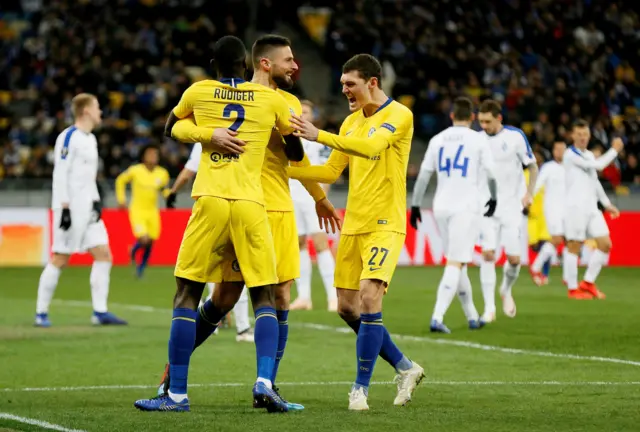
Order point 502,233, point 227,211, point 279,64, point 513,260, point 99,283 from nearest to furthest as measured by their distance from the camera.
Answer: point 227,211 → point 279,64 → point 99,283 → point 513,260 → point 502,233

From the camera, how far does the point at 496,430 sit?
23.5ft

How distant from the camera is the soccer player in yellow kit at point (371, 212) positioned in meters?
8.35

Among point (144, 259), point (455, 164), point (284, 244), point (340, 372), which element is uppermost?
point (455, 164)

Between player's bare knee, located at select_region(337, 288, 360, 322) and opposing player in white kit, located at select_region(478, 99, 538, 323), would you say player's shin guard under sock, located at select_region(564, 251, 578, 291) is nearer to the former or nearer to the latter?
opposing player in white kit, located at select_region(478, 99, 538, 323)

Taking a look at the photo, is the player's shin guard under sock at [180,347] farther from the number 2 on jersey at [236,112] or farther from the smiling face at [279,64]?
the smiling face at [279,64]

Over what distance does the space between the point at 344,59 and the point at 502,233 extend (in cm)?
1701

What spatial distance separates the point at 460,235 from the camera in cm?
1377

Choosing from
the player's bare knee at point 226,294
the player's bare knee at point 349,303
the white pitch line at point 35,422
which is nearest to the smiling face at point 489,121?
the player's bare knee at point 349,303

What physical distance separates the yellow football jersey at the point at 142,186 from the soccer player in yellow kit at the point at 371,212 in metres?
15.8

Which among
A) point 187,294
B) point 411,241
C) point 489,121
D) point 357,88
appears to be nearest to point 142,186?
point 411,241

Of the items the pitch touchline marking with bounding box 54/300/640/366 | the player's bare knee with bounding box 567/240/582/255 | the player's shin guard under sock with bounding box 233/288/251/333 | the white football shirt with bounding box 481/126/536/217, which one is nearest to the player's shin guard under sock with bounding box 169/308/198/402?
the pitch touchline marking with bounding box 54/300/640/366

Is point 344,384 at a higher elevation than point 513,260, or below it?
below

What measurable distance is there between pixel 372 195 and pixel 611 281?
1436 centimetres

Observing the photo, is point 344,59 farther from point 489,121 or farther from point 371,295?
point 371,295
